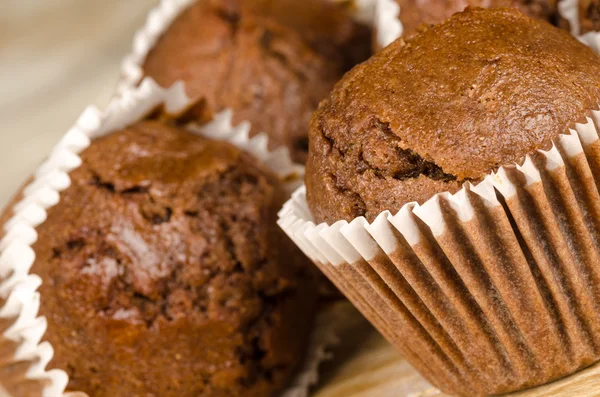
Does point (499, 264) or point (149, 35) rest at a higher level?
point (149, 35)

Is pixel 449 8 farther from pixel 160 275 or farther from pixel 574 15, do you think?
pixel 160 275

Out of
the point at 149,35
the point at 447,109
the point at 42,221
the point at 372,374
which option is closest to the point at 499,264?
the point at 447,109

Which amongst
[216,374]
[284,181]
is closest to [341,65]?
[284,181]

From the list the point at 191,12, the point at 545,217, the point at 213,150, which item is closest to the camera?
the point at 545,217

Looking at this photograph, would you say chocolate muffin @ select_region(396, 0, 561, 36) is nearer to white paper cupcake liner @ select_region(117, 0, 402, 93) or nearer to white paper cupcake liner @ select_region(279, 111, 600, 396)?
white paper cupcake liner @ select_region(117, 0, 402, 93)

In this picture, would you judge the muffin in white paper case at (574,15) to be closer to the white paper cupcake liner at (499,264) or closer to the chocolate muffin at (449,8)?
the chocolate muffin at (449,8)

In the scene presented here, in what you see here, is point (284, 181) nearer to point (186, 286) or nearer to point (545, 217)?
point (186, 286)
